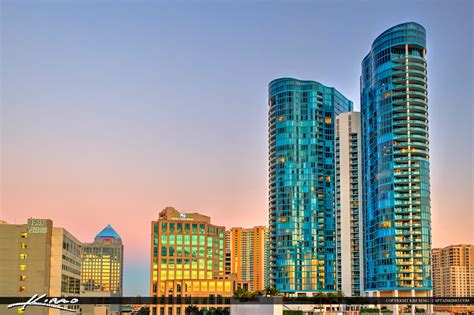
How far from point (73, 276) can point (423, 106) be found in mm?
113951

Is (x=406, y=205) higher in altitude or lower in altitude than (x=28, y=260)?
higher

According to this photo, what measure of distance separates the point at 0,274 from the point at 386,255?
109564 millimetres

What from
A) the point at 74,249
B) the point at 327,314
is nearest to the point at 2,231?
the point at 74,249

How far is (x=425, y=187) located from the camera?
644 ft

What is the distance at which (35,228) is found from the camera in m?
148

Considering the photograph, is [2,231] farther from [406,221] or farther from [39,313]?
[406,221]

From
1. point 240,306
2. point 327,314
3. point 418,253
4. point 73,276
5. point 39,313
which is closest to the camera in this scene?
point 240,306

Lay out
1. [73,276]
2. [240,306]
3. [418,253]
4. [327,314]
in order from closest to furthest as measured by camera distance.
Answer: [240,306] < [327,314] < [73,276] < [418,253]

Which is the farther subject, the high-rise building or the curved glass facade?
the curved glass facade

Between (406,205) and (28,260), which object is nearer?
(28,260)

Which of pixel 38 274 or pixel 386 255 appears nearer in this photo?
pixel 38 274

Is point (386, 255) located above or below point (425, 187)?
below

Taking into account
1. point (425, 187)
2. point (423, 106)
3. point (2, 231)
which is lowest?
point (2, 231)

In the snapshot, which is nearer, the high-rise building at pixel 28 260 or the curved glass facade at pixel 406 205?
the high-rise building at pixel 28 260
